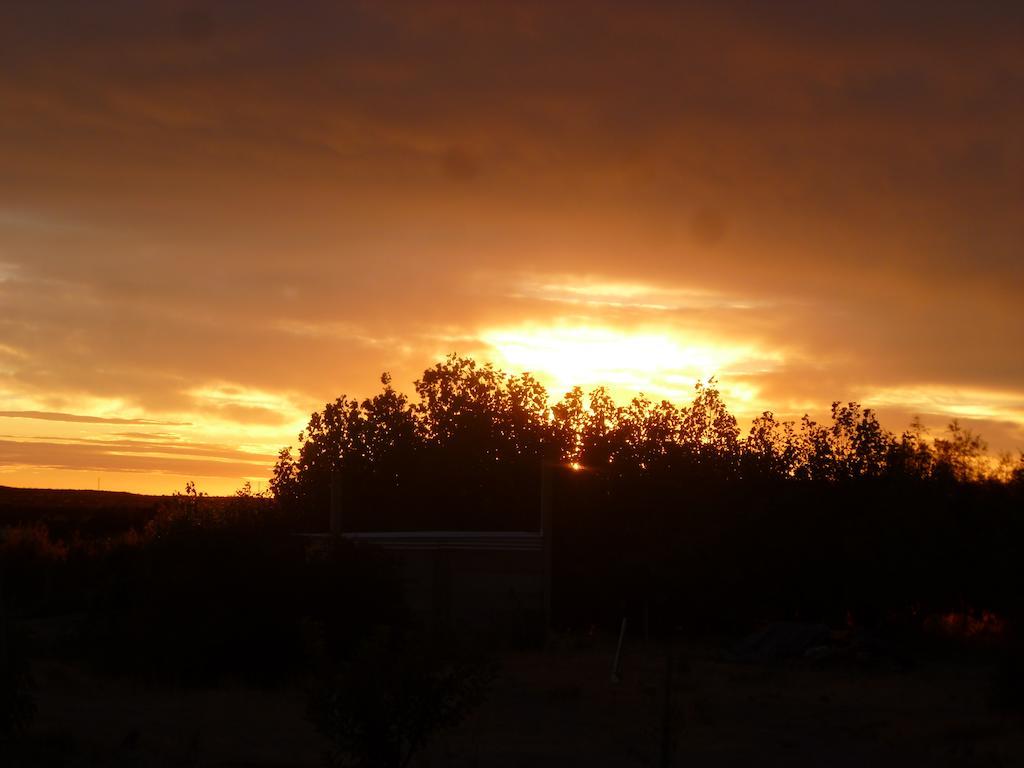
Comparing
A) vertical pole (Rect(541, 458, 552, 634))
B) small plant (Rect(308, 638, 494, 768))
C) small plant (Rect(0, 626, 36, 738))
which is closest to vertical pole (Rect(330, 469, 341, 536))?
vertical pole (Rect(541, 458, 552, 634))

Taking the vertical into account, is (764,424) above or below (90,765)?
above

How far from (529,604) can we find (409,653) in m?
14.2

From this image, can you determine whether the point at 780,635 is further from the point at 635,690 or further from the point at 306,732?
the point at 306,732

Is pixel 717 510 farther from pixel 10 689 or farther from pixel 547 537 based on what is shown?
pixel 10 689

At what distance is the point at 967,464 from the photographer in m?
29.6

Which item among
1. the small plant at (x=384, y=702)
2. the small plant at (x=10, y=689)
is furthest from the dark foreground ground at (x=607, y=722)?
the small plant at (x=384, y=702)

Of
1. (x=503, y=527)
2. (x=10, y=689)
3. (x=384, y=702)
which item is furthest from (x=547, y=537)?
(x=384, y=702)

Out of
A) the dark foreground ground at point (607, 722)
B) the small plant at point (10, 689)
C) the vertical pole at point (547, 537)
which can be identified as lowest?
the dark foreground ground at point (607, 722)

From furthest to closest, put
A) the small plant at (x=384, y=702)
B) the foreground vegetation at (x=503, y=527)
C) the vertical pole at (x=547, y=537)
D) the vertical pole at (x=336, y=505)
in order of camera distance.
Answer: the vertical pole at (x=336, y=505) < the vertical pole at (x=547, y=537) < the foreground vegetation at (x=503, y=527) < the small plant at (x=384, y=702)

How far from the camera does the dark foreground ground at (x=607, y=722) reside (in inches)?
459

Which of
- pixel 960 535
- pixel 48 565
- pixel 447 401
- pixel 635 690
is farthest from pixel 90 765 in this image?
pixel 447 401

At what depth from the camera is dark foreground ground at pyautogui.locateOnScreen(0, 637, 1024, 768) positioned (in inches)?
459

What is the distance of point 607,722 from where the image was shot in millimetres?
14234

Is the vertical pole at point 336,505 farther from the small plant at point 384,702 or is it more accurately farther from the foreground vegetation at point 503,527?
the small plant at point 384,702
